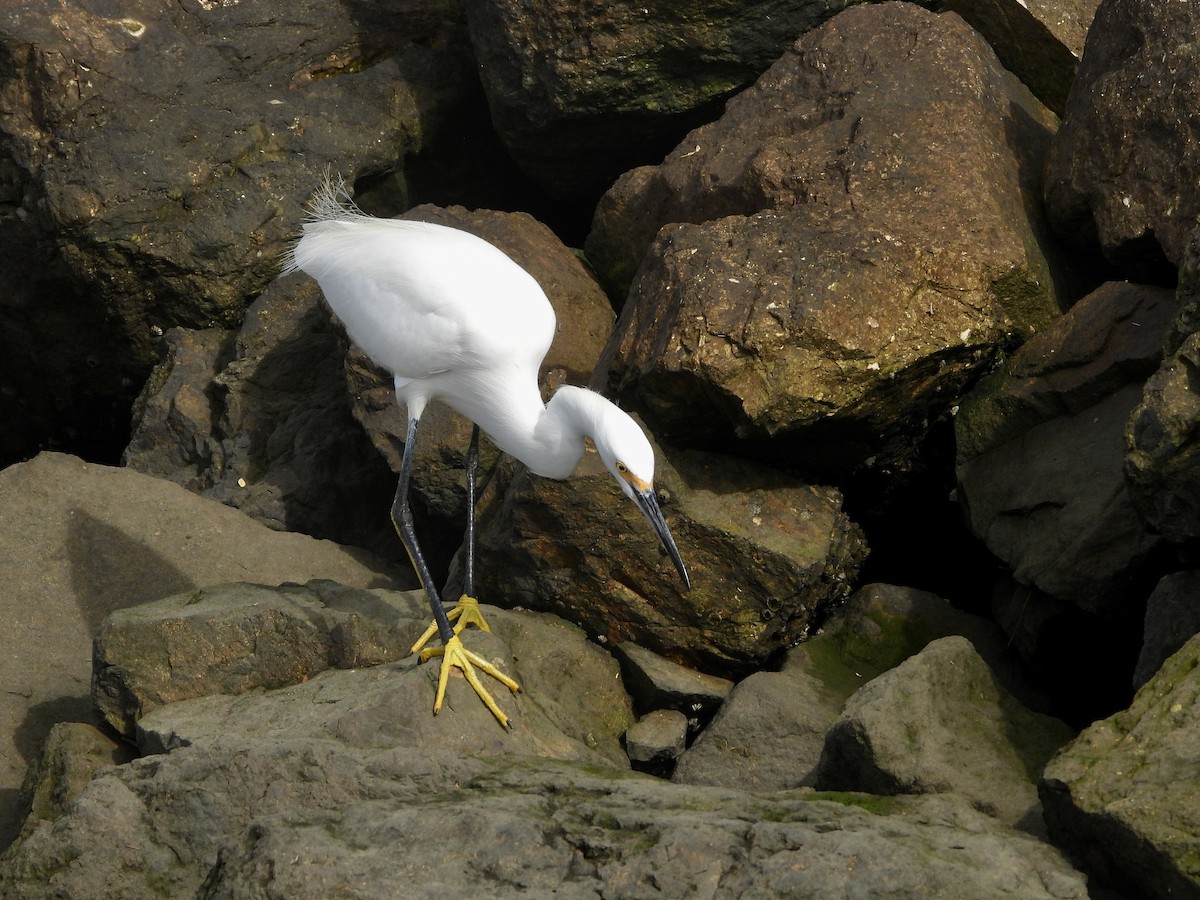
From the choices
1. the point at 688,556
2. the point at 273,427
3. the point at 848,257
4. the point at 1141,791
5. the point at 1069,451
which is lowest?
the point at 273,427

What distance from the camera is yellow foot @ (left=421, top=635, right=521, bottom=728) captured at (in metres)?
4.54

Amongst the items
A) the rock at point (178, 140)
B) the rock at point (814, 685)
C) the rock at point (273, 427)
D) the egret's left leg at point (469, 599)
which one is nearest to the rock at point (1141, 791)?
Result: the rock at point (814, 685)

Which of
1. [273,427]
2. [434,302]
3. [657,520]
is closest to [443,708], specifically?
[657,520]

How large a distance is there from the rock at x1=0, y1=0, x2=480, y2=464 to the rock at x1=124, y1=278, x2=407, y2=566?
37 centimetres

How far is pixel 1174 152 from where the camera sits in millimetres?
5453

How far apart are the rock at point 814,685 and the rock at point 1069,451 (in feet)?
1.46

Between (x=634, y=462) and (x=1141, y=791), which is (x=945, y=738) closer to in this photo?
(x=1141, y=791)

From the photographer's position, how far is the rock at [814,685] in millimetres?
4965

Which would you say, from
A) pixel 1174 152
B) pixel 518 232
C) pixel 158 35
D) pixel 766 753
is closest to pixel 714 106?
pixel 518 232

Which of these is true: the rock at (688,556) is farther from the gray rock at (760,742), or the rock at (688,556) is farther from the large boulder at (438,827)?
the large boulder at (438,827)

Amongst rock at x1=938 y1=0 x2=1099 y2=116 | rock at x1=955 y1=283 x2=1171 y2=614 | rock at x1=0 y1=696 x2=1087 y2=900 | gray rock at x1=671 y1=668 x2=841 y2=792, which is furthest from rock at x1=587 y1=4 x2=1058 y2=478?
rock at x1=0 y1=696 x2=1087 y2=900

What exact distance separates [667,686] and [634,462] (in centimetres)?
120

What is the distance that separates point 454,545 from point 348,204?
2375mm

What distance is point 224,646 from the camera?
5.00m
